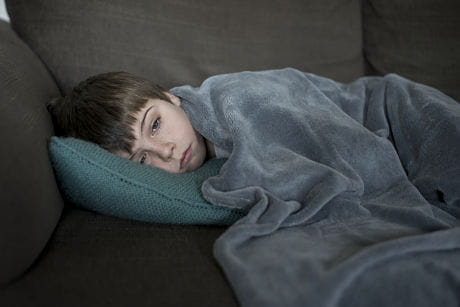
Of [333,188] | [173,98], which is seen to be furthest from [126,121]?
[333,188]

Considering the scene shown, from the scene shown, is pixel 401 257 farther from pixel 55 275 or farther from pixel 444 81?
pixel 444 81

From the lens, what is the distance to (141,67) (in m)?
1.09

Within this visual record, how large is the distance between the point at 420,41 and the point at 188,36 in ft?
2.28

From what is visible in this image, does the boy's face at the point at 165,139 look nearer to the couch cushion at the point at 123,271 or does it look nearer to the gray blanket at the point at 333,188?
the gray blanket at the point at 333,188

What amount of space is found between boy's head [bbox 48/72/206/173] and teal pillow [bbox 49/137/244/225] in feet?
0.49

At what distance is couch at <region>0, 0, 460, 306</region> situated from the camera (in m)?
0.59

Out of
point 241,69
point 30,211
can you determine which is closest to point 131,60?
point 241,69

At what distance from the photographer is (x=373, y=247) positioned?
1.87 feet

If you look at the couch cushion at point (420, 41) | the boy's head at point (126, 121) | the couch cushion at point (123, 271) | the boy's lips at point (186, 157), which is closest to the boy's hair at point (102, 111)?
the boy's head at point (126, 121)

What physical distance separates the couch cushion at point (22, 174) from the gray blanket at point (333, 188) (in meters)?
0.27

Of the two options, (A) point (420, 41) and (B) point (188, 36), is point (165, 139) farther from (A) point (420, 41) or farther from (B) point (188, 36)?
(A) point (420, 41)

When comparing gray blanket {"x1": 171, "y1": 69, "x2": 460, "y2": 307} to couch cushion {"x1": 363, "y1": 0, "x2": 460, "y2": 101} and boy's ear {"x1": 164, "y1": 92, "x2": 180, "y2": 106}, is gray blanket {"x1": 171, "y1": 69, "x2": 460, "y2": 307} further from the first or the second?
couch cushion {"x1": 363, "y1": 0, "x2": 460, "y2": 101}

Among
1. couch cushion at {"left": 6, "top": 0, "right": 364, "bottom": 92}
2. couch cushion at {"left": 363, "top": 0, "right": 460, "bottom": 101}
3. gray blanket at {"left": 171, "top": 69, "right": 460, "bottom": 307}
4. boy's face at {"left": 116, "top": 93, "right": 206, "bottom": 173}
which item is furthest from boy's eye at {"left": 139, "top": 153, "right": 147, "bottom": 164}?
couch cushion at {"left": 363, "top": 0, "right": 460, "bottom": 101}

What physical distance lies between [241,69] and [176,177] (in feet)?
1.59
